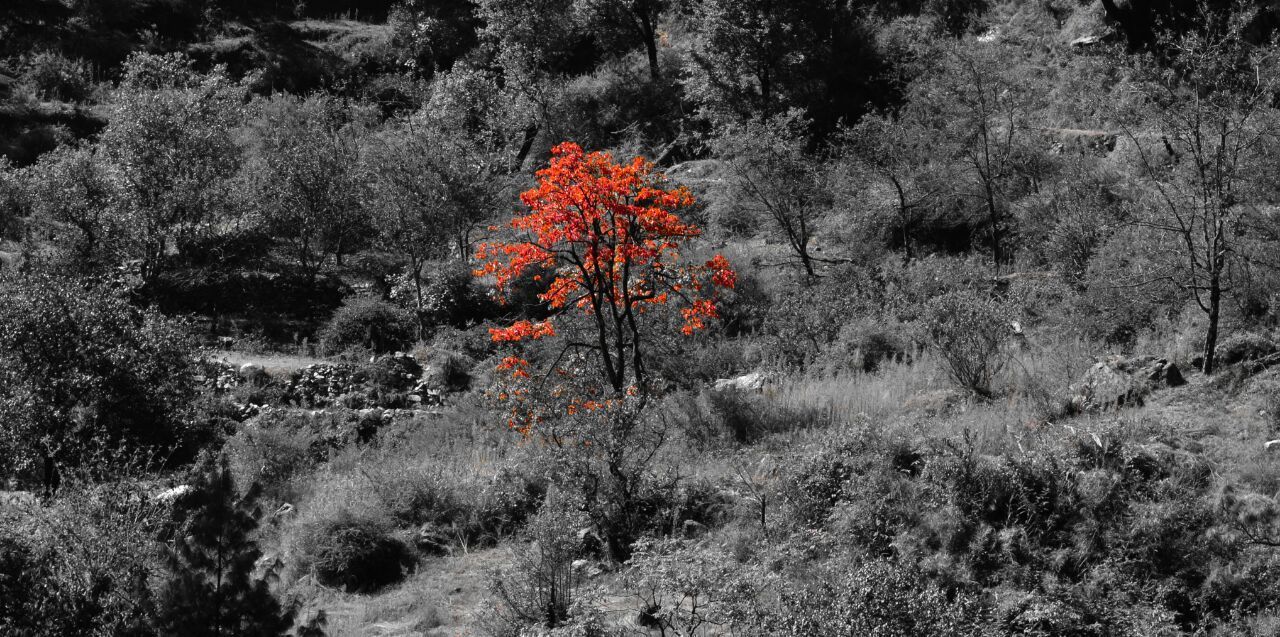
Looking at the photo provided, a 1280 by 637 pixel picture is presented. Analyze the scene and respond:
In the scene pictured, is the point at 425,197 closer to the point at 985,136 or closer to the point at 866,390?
the point at 985,136

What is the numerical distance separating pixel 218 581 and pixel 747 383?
10323mm

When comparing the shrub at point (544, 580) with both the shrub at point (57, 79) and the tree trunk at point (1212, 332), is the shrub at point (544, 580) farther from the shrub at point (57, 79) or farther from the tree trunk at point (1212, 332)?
the shrub at point (57, 79)

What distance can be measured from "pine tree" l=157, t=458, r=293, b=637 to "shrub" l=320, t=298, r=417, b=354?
55.5 feet

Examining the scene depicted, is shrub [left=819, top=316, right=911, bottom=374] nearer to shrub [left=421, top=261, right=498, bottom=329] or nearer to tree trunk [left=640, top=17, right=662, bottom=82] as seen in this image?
shrub [left=421, top=261, right=498, bottom=329]

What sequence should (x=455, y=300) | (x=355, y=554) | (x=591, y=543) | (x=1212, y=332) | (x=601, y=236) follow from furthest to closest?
(x=455, y=300) → (x=601, y=236) → (x=1212, y=332) → (x=355, y=554) → (x=591, y=543)

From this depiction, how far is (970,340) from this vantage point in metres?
13.6

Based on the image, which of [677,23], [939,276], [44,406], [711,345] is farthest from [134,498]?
[677,23]

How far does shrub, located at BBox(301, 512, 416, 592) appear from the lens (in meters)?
10.3

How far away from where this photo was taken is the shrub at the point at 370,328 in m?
24.5

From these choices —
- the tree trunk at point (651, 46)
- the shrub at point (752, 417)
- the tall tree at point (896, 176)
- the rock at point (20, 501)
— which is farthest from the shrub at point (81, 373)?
the tree trunk at point (651, 46)

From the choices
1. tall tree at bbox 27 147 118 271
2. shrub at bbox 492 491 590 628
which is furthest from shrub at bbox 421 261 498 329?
shrub at bbox 492 491 590 628

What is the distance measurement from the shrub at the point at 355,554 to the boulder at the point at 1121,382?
26.1 ft

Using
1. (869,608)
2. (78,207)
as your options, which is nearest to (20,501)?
(869,608)

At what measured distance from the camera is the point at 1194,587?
8.23m
